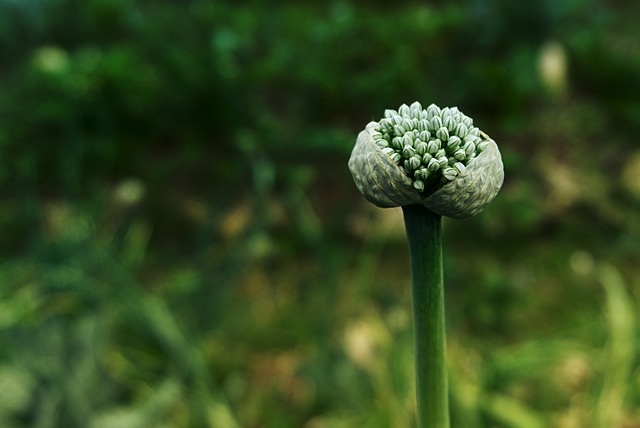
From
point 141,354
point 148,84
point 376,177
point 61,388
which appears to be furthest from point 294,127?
point 376,177

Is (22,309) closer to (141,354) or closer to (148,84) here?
(141,354)

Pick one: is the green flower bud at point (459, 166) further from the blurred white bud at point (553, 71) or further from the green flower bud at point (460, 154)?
the blurred white bud at point (553, 71)

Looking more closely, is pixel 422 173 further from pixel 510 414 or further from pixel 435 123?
pixel 510 414

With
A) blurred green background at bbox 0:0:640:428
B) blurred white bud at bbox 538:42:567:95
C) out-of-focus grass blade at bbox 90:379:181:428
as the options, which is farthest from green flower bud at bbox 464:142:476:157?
blurred white bud at bbox 538:42:567:95

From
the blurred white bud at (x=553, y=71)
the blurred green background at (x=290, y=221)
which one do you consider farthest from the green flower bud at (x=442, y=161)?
the blurred white bud at (x=553, y=71)

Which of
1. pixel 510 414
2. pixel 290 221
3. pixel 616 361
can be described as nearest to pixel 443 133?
pixel 510 414

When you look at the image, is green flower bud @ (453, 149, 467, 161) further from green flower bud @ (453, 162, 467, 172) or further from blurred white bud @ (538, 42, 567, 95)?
blurred white bud @ (538, 42, 567, 95)
